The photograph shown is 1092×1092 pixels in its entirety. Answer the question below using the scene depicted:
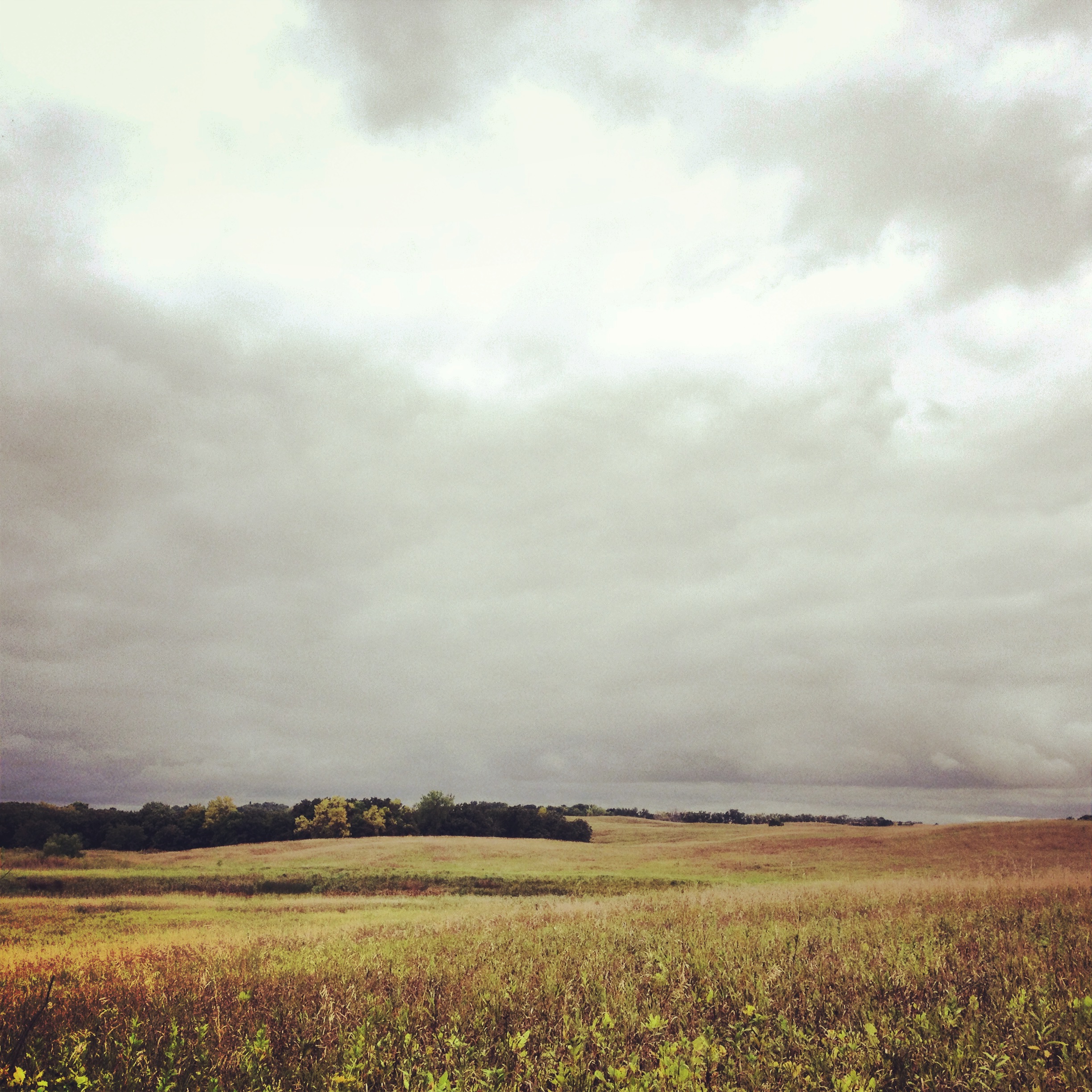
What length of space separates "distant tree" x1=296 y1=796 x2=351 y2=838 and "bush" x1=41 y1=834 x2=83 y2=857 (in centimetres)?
4275

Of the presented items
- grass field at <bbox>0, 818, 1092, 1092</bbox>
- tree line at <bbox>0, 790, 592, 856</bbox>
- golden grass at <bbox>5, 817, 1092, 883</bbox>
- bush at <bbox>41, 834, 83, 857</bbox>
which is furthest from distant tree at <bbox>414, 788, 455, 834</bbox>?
grass field at <bbox>0, 818, 1092, 1092</bbox>

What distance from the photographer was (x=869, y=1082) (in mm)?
4297

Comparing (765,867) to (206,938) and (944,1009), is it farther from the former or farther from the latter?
(944,1009)

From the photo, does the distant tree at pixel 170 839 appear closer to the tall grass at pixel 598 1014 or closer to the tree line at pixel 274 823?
the tree line at pixel 274 823

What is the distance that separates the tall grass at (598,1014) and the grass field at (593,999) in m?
0.03

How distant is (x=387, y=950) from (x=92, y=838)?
181 ft

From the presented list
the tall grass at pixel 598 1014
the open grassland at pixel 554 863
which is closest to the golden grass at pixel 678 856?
the open grassland at pixel 554 863

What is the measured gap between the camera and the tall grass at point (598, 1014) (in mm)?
4934

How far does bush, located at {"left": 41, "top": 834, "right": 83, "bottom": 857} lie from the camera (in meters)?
41.3

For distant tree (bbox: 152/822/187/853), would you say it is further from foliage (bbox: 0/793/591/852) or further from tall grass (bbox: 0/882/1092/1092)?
tall grass (bbox: 0/882/1092/1092)

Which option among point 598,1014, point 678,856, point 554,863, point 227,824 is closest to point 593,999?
point 598,1014

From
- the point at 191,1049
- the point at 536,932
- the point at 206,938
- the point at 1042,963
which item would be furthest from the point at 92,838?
the point at 1042,963

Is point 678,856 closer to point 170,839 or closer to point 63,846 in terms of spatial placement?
point 63,846

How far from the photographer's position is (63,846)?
4303cm
